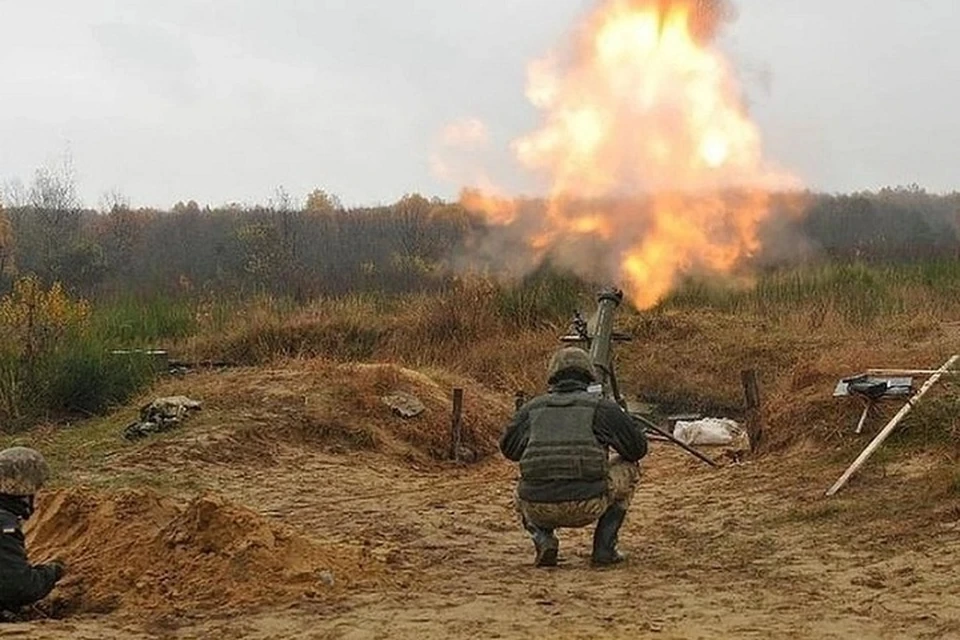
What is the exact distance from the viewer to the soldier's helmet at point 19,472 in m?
6.72

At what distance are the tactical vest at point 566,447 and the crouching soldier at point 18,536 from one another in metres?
3.01

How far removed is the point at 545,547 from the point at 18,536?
3.28 metres

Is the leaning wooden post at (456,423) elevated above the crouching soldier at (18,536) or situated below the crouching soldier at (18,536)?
below

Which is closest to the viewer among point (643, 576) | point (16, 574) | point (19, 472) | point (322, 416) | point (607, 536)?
point (16, 574)

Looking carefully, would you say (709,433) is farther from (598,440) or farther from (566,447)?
(566,447)

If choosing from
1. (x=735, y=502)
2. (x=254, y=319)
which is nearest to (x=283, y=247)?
(x=254, y=319)

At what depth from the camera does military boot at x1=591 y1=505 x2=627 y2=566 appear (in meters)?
7.92

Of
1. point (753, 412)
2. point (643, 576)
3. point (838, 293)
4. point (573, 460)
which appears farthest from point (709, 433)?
point (838, 293)

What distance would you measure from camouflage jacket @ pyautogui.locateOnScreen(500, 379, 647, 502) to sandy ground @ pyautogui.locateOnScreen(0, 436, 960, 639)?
0.50 m

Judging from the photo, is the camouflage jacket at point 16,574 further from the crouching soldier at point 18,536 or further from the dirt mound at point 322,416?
the dirt mound at point 322,416

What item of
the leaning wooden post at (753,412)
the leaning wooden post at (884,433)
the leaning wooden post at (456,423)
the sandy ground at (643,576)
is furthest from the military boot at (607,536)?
the leaning wooden post at (456,423)

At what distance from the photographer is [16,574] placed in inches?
261

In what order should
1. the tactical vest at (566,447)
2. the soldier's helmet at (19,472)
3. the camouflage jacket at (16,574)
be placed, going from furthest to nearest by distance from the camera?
the tactical vest at (566,447), the soldier's helmet at (19,472), the camouflage jacket at (16,574)

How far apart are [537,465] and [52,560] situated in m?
3.41
